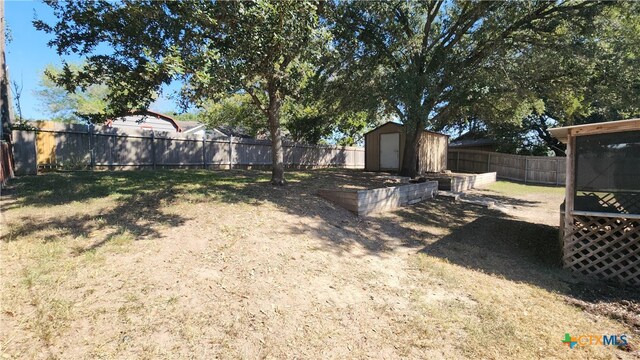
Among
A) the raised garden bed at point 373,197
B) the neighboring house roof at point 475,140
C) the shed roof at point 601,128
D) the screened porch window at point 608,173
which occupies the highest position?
the neighboring house roof at point 475,140

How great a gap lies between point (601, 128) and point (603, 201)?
1.50 metres

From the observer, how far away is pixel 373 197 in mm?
7770

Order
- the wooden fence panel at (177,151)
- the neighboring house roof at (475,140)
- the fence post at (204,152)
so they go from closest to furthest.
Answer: the wooden fence panel at (177,151) → the fence post at (204,152) → the neighboring house roof at (475,140)

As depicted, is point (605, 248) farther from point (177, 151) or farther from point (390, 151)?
point (177, 151)

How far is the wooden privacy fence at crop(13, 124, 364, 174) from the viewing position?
316 inches

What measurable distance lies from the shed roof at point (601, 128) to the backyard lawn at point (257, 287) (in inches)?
93.6

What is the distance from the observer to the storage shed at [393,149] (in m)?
16.5

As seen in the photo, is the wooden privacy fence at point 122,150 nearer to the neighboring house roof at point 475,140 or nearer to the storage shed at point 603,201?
the storage shed at point 603,201

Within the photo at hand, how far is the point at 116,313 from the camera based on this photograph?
9.49 ft

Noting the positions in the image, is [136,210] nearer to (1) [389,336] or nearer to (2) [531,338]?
(1) [389,336]

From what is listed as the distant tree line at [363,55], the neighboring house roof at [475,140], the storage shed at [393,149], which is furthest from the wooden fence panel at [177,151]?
the neighboring house roof at [475,140]

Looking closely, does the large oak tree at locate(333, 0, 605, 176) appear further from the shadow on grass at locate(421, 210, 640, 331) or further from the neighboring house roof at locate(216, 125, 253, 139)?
the neighboring house roof at locate(216, 125, 253, 139)

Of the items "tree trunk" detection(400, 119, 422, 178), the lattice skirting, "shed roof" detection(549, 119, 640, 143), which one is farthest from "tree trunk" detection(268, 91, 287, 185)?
"tree trunk" detection(400, 119, 422, 178)

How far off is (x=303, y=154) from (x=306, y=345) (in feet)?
50.9
